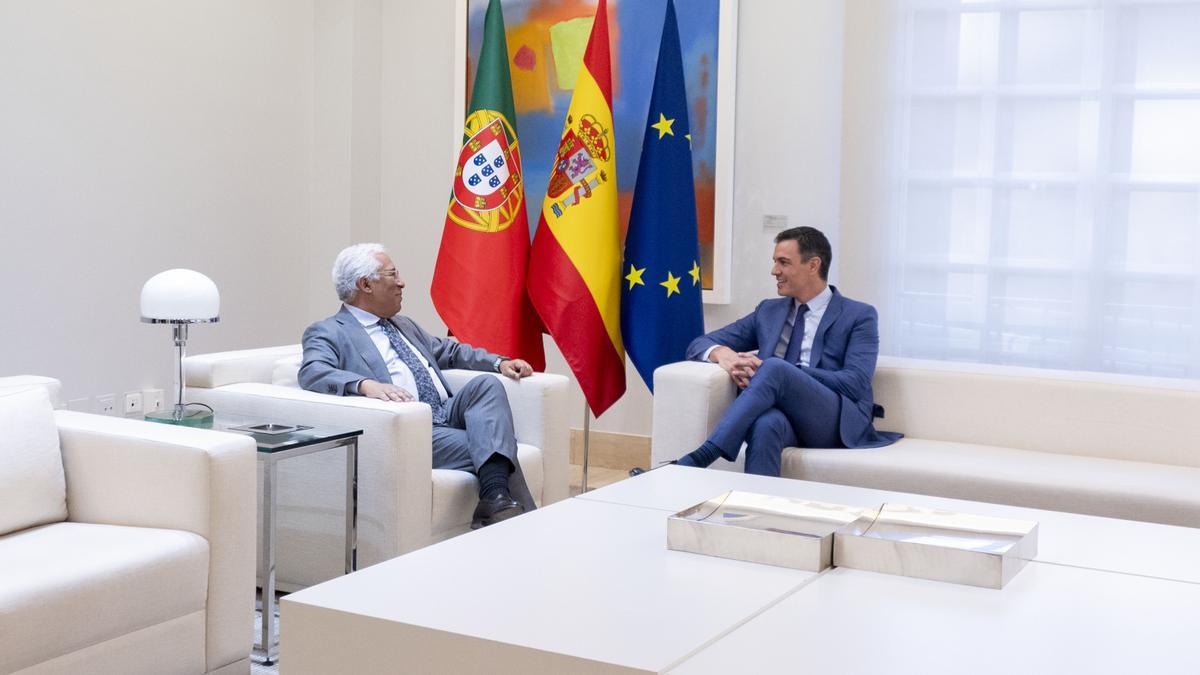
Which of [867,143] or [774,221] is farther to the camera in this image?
[774,221]

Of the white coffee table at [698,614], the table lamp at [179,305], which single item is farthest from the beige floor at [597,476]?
the white coffee table at [698,614]

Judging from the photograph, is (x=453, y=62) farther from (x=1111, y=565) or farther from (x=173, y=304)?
(x=1111, y=565)

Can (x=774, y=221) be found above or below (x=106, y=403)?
above

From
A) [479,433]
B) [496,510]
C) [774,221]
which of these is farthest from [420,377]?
[774,221]

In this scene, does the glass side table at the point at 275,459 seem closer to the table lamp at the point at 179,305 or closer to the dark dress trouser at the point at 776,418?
the table lamp at the point at 179,305

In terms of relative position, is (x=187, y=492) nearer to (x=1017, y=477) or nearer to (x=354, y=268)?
(x=354, y=268)

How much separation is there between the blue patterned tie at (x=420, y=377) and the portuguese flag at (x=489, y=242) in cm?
74

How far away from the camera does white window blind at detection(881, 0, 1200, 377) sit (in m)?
4.57

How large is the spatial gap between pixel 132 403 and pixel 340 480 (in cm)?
220

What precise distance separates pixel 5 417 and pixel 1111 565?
8.01 ft

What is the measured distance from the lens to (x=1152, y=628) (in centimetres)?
171

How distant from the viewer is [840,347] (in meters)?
4.37

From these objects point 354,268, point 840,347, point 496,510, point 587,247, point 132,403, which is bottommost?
point 496,510

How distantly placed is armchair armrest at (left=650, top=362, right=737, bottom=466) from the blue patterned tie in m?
0.75
